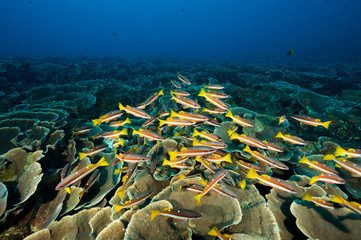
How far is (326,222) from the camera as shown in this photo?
206 cm

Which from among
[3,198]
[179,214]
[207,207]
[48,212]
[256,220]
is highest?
[179,214]

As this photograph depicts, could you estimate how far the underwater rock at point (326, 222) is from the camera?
75.4 inches

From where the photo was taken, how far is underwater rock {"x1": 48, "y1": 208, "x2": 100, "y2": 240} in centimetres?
212

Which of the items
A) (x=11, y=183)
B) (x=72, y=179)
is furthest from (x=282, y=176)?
Result: (x=11, y=183)

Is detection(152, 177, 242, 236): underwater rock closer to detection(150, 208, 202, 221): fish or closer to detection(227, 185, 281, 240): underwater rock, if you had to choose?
detection(227, 185, 281, 240): underwater rock

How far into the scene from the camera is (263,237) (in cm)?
171

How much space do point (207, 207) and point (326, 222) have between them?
1622 mm

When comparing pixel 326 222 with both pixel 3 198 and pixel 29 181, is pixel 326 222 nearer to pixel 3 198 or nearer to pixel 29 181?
pixel 3 198

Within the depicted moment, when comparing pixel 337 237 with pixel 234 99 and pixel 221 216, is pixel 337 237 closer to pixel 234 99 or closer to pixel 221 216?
pixel 221 216

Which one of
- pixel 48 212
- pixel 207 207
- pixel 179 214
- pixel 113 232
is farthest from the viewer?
pixel 48 212

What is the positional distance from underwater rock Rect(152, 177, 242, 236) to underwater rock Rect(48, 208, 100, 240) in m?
1.10

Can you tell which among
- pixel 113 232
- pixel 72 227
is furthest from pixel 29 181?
pixel 113 232

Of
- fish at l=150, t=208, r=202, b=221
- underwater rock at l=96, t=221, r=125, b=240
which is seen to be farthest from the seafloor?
fish at l=150, t=208, r=202, b=221

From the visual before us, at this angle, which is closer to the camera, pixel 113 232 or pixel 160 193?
pixel 113 232
